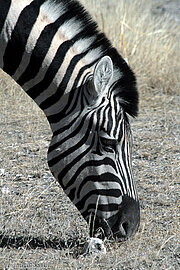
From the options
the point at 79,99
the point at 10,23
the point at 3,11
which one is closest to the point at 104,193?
the point at 79,99

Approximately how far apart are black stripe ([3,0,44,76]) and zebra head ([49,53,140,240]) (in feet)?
1.77

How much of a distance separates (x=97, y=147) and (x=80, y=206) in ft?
1.54

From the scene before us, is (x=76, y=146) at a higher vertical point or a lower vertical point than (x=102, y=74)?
lower

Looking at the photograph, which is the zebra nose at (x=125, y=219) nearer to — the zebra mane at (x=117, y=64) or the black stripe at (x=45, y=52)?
the zebra mane at (x=117, y=64)

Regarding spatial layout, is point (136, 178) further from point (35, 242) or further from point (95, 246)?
point (95, 246)

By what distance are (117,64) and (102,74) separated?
12.2 inches

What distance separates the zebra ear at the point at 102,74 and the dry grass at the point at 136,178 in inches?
47.3

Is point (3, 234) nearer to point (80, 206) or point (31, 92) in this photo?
point (80, 206)

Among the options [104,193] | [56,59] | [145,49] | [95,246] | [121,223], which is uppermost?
[56,59]

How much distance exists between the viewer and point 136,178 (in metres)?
6.32

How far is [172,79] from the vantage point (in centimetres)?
991

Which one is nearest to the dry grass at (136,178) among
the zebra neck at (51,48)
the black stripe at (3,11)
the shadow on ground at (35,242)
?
the shadow on ground at (35,242)

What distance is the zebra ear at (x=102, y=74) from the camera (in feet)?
13.1

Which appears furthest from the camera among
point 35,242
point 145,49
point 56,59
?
point 145,49
